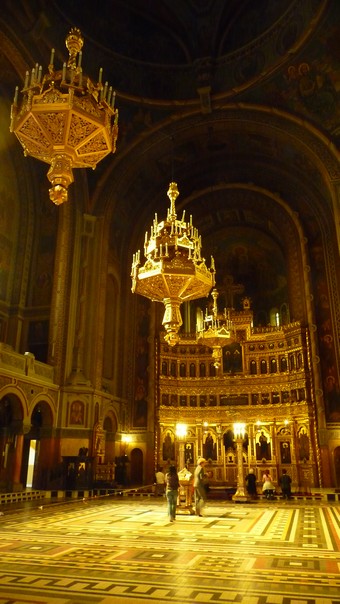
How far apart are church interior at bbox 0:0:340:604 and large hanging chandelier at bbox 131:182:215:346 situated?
5 centimetres

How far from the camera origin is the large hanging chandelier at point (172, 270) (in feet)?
30.4

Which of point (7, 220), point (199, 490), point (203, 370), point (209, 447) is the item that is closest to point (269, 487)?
point (199, 490)

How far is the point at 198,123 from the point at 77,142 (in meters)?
12.8

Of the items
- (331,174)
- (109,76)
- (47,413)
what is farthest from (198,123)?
(47,413)

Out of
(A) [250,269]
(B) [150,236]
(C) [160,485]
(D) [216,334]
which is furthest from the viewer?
(A) [250,269]

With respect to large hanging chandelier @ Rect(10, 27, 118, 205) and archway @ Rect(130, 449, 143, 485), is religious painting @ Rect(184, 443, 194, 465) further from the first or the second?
large hanging chandelier @ Rect(10, 27, 118, 205)

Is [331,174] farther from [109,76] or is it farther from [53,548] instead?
[53,548]

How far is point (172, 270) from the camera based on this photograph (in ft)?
30.1

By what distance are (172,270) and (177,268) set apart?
0.11 metres

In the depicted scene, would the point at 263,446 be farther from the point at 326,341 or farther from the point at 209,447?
the point at 326,341

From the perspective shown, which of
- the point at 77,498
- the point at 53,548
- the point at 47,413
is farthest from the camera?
the point at 47,413

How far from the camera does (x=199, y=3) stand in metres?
16.9

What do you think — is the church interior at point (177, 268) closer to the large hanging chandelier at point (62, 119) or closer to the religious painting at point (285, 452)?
the religious painting at point (285, 452)

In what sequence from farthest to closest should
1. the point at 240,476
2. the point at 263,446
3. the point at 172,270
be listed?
the point at 263,446, the point at 240,476, the point at 172,270
